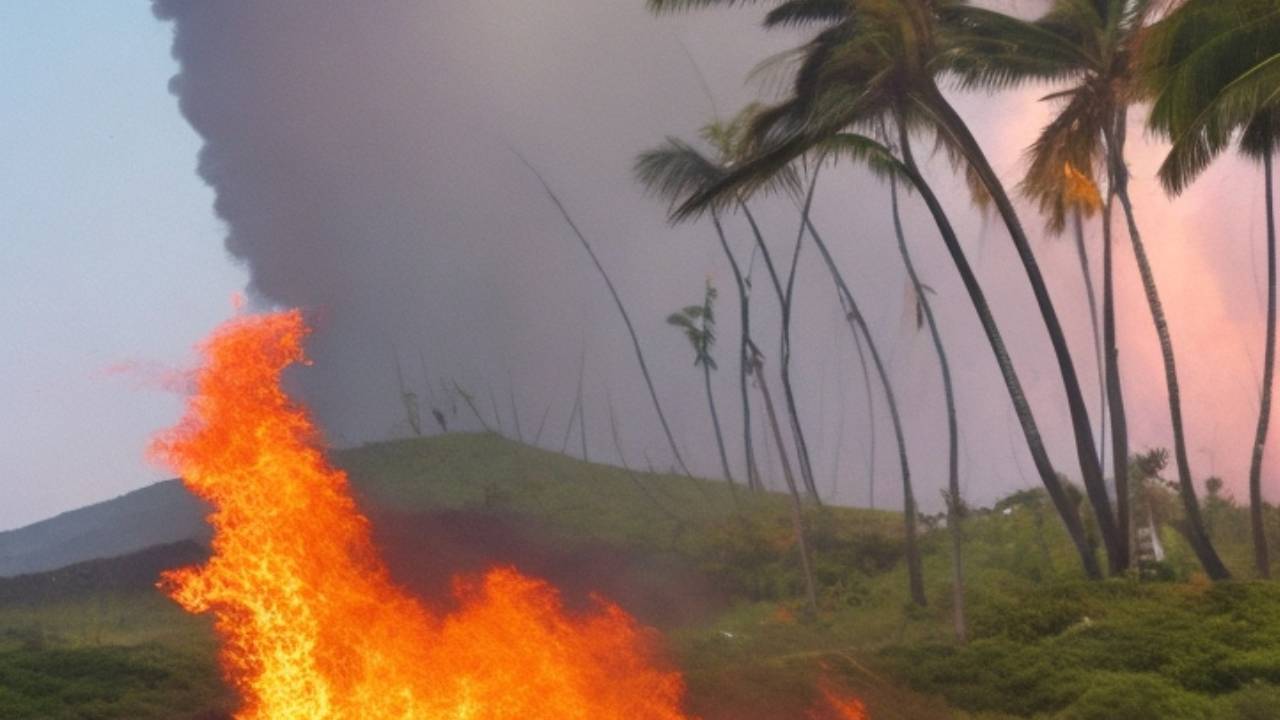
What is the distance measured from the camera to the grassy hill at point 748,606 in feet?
43.0

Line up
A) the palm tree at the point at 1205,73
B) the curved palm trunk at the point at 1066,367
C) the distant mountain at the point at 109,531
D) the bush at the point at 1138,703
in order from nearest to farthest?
the bush at the point at 1138,703 → the palm tree at the point at 1205,73 → the curved palm trunk at the point at 1066,367 → the distant mountain at the point at 109,531

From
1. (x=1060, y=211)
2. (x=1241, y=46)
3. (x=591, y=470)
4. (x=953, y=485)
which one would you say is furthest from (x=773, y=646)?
(x=591, y=470)

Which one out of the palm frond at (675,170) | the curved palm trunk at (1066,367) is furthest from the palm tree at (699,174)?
the curved palm trunk at (1066,367)

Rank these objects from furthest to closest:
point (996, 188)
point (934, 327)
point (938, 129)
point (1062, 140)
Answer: point (934, 327), point (1062, 140), point (938, 129), point (996, 188)

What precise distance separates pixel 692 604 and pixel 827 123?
595 inches

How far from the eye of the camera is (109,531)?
42594mm

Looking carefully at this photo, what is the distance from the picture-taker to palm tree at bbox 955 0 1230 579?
739 inches

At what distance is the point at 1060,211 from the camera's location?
21438mm

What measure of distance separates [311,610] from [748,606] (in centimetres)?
1738

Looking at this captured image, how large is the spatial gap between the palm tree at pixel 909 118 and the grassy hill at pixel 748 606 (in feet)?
7.20

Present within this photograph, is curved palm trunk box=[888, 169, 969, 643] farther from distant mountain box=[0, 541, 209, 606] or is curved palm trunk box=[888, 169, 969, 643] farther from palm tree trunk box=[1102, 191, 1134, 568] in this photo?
distant mountain box=[0, 541, 209, 606]

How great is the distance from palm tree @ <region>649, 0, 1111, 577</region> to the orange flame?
19.9 feet

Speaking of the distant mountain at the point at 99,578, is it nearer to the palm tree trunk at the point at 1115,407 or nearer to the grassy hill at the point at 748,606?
the grassy hill at the point at 748,606

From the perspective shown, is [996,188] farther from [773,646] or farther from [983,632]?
[773,646]
